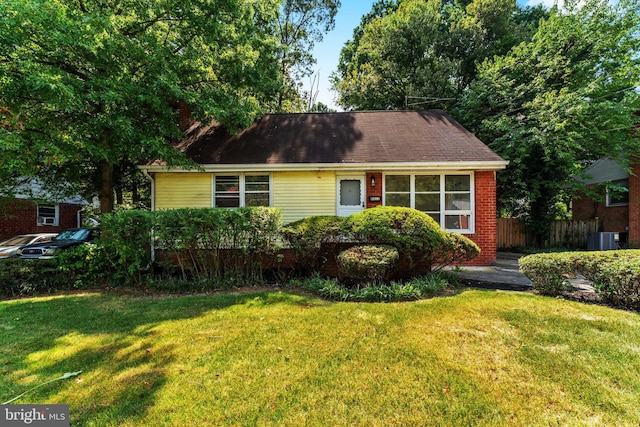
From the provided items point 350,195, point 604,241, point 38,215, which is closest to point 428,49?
point 604,241

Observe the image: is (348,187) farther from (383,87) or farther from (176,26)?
(383,87)

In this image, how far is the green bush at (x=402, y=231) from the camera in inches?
233

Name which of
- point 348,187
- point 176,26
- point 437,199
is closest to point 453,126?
point 437,199

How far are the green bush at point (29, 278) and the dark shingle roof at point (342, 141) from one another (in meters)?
4.65

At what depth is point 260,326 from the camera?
13.7 ft

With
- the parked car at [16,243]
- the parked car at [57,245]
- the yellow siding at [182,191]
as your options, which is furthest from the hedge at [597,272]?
the parked car at [16,243]

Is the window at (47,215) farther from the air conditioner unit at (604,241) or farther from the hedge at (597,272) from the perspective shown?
the air conditioner unit at (604,241)

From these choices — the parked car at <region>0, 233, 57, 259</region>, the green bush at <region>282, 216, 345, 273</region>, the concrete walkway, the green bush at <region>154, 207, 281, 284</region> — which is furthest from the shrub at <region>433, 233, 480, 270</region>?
the parked car at <region>0, 233, 57, 259</region>

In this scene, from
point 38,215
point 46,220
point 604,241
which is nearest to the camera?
point 604,241

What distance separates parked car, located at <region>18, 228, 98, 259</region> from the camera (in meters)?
8.29

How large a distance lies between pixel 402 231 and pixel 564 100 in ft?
30.1

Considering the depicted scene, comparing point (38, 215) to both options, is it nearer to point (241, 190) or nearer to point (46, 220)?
point (46, 220)

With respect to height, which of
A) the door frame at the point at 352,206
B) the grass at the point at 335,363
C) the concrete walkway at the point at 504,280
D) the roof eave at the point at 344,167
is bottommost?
the grass at the point at 335,363

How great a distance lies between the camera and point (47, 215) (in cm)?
1492
